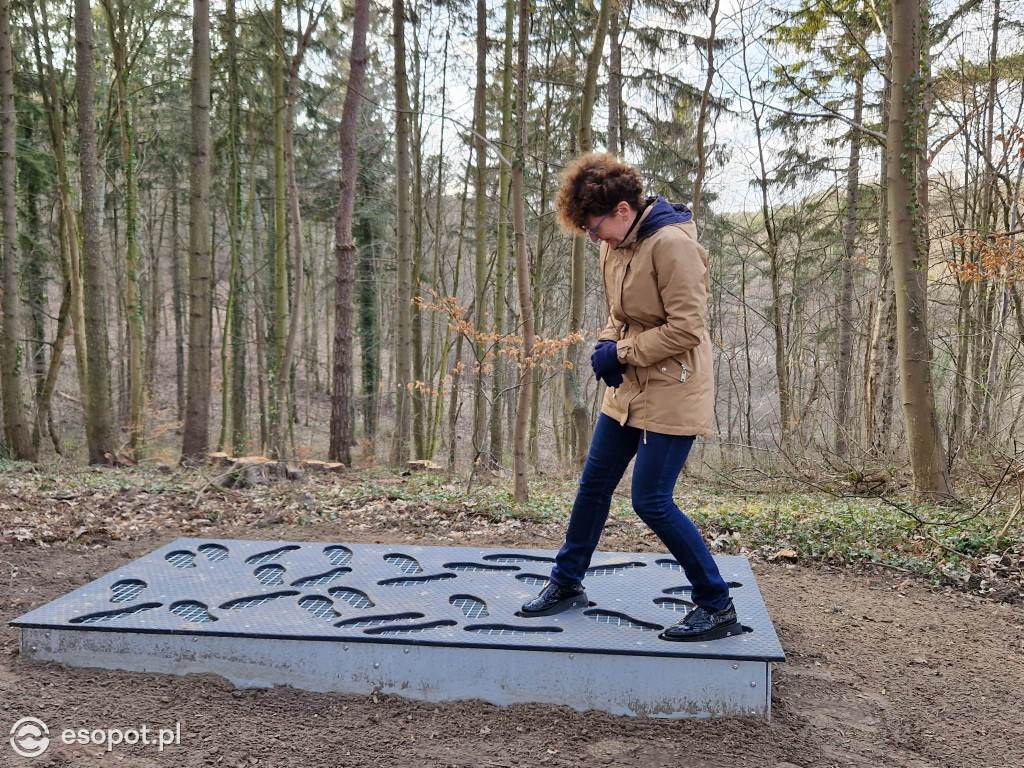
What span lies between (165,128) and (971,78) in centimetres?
1480

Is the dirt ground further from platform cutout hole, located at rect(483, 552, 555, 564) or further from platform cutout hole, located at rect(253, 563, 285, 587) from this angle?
platform cutout hole, located at rect(483, 552, 555, 564)

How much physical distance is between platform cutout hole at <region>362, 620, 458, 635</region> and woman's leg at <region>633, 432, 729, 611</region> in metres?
1.01

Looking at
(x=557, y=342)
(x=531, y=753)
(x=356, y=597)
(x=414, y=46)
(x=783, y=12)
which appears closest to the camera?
(x=531, y=753)

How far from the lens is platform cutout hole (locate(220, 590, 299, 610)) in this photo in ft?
11.1

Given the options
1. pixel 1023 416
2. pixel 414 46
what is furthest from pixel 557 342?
pixel 414 46

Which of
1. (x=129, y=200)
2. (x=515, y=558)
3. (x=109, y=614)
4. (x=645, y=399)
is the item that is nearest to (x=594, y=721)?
(x=645, y=399)

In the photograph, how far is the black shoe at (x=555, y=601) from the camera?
10.7 ft

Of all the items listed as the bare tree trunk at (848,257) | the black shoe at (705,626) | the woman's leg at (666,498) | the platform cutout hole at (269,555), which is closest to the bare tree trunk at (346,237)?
the platform cutout hole at (269,555)

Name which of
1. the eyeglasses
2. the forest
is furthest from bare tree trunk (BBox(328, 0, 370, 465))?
the eyeglasses

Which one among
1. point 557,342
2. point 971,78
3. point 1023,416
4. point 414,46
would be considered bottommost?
point 1023,416

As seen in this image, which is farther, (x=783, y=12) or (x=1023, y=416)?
(x=783, y=12)

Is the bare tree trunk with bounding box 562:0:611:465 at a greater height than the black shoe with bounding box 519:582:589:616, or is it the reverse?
the bare tree trunk with bounding box 562:0:611:465

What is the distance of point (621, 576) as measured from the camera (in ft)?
12.7

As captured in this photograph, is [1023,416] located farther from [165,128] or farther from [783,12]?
[165,128]
